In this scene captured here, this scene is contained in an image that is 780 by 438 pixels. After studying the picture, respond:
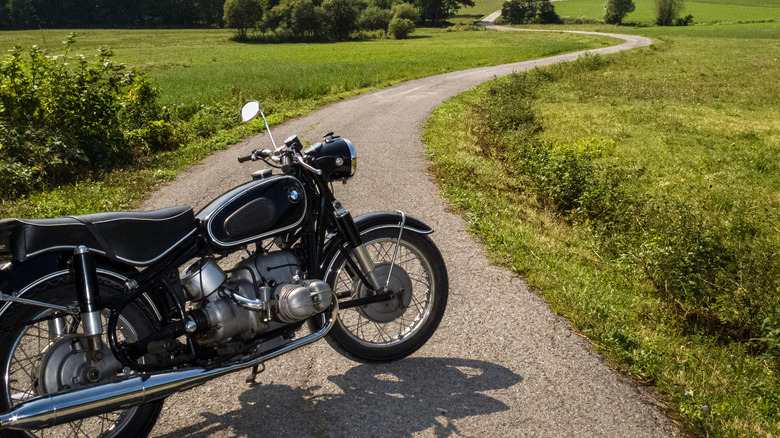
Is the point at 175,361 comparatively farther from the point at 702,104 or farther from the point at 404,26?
the point at 404,26

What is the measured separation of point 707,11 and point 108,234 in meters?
116

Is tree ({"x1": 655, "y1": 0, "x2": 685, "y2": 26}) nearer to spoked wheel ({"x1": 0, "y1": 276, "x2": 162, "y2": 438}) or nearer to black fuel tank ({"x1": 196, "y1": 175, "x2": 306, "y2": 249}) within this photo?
black fuel tank ({"x1": 196, "y1": 175, "x2": 306, "y2": 249})

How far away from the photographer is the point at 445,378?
4031mm

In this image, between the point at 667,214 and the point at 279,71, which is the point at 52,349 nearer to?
the point at 667,214

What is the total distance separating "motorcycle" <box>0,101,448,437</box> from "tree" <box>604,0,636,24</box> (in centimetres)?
10420

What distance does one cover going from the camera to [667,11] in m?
92.5

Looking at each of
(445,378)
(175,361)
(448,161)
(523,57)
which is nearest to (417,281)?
(445,378)

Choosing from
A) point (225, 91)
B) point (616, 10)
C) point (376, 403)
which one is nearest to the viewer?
point (376, 403)

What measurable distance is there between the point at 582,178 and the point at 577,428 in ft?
23.3

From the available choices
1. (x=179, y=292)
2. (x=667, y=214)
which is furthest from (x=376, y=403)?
(x=667, y=214)

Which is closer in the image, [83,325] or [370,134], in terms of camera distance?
[83,325]

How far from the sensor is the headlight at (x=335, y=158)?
374 centimetres

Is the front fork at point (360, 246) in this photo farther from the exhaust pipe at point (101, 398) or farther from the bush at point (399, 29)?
the bush at point (399, 29)

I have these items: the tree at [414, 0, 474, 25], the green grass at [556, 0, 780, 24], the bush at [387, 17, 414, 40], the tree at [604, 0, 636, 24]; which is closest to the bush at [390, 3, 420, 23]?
the bush at [387, 17, 414, 40]
